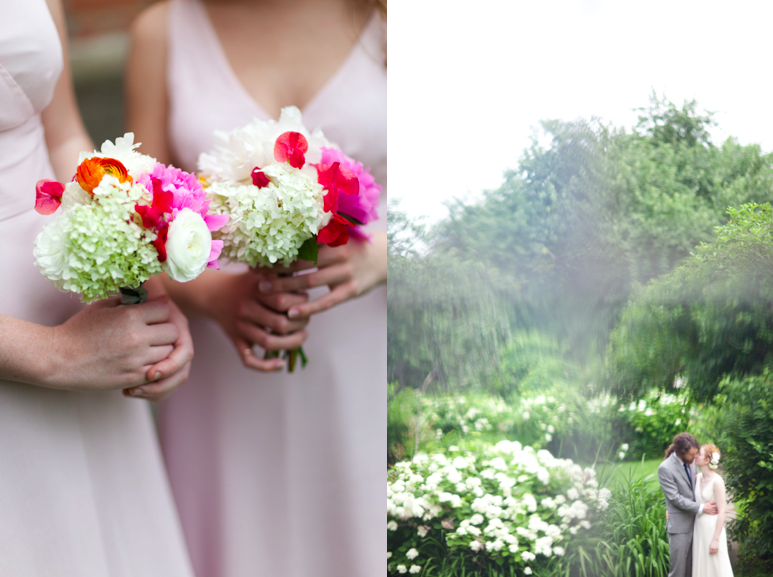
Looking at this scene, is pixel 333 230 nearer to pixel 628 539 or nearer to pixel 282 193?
pixel 282 193

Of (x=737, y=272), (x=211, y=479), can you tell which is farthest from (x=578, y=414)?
(x=211, y=479)

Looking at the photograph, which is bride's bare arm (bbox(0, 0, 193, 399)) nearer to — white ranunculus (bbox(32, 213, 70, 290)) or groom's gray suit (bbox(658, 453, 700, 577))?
white ranunculus (bbox(32, 213, 70, 290))

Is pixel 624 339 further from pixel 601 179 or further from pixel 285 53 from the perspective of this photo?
pixel 285 53

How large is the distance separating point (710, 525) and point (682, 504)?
0.05 m

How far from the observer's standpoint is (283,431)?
1.01 m

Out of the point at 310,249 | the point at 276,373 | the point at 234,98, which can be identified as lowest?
the point at 276,373

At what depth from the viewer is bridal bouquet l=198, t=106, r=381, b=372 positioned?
2.32 ft

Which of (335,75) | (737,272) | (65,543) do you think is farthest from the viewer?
(335,75)

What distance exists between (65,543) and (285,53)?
820 mm

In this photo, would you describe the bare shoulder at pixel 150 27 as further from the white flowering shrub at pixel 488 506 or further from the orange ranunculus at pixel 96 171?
the white flowering shrub at pixel 488 506

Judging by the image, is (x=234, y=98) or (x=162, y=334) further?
(x=234, y=98)

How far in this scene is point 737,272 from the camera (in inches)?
33.8

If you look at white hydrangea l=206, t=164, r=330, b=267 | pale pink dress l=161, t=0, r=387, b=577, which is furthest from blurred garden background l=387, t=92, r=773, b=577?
white hydrangea l=206, t=164, r=330, b=267

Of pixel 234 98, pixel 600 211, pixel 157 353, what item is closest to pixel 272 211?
pixel 157 353
